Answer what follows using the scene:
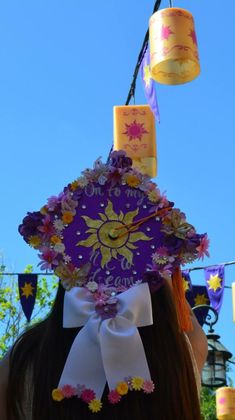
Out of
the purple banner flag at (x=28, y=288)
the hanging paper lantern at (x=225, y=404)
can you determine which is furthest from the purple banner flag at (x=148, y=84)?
the hanging paper lantern at (x=225, y=404)

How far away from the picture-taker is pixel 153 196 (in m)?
1.33

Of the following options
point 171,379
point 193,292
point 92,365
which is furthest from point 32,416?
point 193,292

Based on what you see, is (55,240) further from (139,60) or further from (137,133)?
(137,133)

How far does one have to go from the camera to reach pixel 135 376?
116 cm

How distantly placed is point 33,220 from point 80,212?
83 millimetres

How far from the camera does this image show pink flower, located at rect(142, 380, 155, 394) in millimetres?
1145

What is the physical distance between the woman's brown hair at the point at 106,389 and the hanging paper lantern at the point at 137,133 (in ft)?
13.7

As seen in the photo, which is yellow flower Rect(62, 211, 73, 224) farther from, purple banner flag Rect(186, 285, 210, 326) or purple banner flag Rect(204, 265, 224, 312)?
purple banner flag Rect(204, 265, 224, 312)

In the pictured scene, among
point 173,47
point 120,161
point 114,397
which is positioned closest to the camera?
point 114,397

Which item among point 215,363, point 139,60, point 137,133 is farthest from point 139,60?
point 215,363

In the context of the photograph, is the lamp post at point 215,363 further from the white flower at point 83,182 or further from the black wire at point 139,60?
the white flower at point 83,182

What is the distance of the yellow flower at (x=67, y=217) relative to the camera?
4.31ft

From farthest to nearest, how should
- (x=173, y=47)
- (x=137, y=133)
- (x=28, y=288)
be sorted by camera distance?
(x=28, y=288)
(x=137, y=133)
(x=173, y=47)

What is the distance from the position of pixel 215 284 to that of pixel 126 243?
564cm
